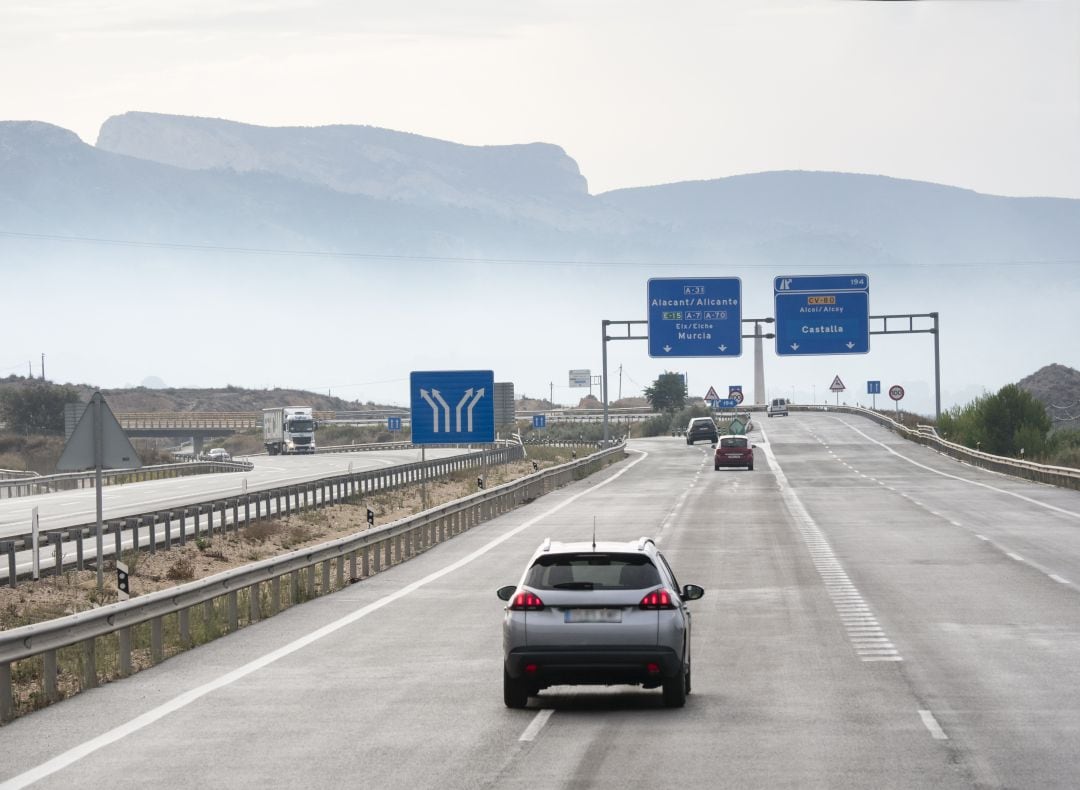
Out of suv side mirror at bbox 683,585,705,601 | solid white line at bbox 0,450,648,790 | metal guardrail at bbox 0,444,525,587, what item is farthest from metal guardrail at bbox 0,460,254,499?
suv side mirror at bbox 683,585,705,601

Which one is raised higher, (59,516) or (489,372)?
(489,372)

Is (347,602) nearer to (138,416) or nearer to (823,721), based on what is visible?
(823,721)

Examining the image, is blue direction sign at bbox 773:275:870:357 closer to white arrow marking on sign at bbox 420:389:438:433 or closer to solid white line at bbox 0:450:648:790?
white arrow marking on sign at bbox 420:389:438:433

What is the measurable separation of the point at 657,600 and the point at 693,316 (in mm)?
58890

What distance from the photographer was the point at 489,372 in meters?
44.0

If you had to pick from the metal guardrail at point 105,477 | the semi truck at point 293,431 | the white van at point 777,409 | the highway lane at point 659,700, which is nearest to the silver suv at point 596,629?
the highway lane at point 659,700

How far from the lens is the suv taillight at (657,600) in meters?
13.0

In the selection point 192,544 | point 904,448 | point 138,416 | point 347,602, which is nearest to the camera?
point 347,602

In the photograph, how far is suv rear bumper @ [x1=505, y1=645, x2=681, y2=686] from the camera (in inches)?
505

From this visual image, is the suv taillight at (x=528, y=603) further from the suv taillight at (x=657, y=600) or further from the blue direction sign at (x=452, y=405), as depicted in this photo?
the blue direction sign at (x=452, y=405)

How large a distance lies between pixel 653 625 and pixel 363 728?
92.4 inches

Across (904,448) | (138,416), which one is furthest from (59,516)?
(138,416)

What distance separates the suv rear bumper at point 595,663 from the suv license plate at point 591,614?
23cm

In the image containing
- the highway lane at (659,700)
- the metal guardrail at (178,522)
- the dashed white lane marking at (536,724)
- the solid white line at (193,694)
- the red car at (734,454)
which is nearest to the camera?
the highway lane at (659,700)
